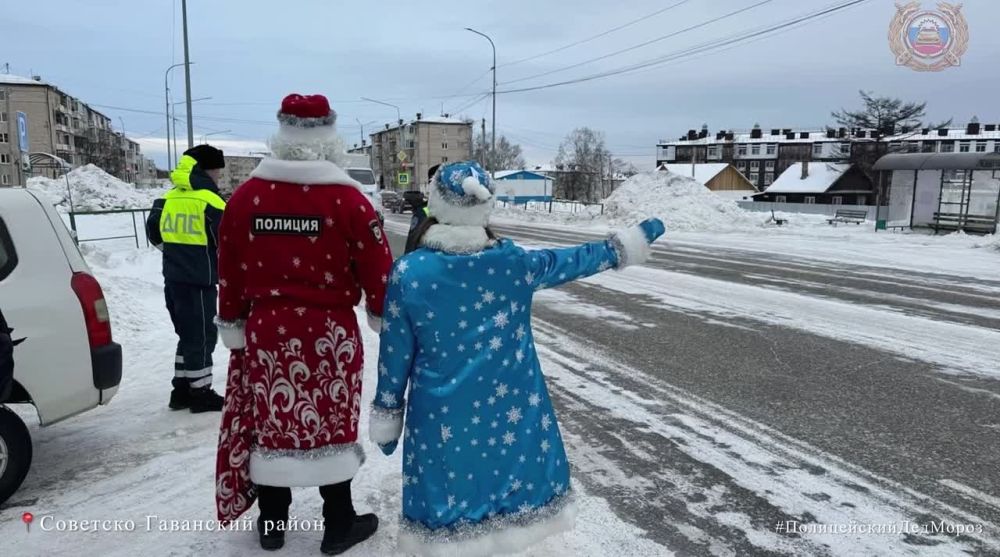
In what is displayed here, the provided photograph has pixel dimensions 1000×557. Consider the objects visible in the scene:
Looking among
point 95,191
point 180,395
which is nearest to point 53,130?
point 95,191

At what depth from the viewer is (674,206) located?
29.5 metres

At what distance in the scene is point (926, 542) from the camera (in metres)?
3.24

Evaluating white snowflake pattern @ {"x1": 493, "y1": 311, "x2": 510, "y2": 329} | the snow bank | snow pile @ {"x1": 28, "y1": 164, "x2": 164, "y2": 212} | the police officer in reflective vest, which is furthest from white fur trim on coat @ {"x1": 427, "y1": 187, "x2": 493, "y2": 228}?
snow pile @ {"x1": 28, "y1": 164, "x2": 164, "y2": 212}

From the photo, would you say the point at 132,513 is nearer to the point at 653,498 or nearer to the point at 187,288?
the point at 187,288

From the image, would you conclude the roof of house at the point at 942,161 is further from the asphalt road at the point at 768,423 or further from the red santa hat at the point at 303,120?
the red santa hat at the point at 303,120

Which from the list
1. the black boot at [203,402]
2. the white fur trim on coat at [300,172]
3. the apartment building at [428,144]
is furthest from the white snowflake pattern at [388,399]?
the apartment building at [428,144]

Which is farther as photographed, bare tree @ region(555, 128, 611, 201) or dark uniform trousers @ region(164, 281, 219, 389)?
bare tree @ region(555, 128, 611, 201)

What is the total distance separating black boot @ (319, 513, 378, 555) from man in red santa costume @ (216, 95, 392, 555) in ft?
0.74

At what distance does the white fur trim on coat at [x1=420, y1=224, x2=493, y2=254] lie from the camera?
2.36 meters

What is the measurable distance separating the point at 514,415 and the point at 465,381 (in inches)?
9.9

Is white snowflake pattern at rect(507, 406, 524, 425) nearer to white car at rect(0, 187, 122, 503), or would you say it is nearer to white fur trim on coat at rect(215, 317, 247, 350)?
white fur trim on coat at rect(215, 317, 247, 350)

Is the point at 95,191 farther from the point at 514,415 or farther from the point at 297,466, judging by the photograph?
the point at 514,415

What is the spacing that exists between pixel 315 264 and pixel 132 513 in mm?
1925

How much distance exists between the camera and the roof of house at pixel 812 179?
67000 millimetres
